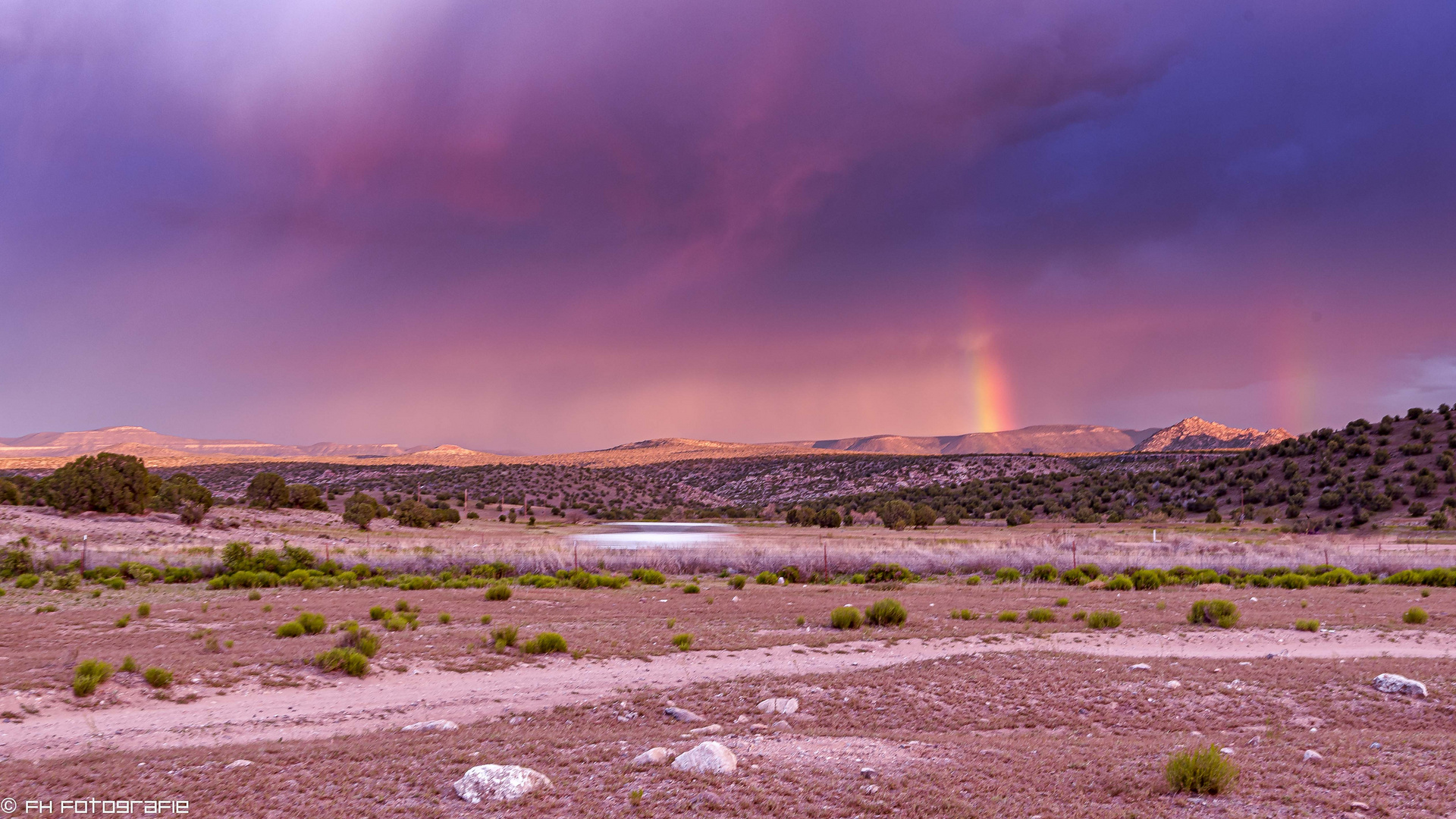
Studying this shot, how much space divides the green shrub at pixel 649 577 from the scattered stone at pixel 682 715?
1836cm

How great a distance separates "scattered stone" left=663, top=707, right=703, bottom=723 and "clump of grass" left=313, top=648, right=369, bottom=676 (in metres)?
5.93

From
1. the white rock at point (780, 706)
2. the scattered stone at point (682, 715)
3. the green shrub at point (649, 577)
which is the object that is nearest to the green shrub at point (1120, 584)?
the green shrub at point (649, 577)

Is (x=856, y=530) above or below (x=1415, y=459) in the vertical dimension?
below

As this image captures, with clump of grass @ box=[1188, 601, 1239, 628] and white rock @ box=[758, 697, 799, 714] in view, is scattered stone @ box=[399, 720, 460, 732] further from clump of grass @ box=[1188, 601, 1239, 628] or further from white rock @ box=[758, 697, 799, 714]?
clump of grass @ box=[1188, 601, 1239, 628]

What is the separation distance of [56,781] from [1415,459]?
6799 cm

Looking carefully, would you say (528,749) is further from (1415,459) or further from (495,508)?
(495,508)

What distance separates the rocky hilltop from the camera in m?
164

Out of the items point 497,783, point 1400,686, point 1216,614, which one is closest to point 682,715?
point 497,783

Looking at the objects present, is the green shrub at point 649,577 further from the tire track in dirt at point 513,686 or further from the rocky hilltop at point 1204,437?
the rocky hilltop at point 1204,437

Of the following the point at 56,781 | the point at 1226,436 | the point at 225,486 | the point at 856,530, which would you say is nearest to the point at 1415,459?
the point at 856,530

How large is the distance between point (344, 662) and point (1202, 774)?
12922 millimetres

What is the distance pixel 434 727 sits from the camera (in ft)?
33.0

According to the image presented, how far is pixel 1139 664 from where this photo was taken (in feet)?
44.2

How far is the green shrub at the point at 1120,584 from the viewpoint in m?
26.9
